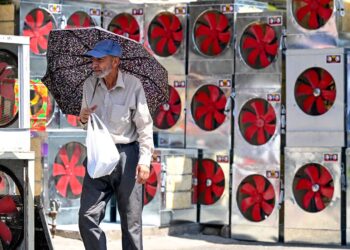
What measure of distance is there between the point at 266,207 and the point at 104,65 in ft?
14.7

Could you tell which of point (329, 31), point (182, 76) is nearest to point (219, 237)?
point (182, 76)

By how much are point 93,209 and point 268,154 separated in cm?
439

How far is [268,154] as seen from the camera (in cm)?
1045

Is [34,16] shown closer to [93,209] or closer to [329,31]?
[329,31]

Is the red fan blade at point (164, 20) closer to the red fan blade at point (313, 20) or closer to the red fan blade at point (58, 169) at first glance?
the red fan blade at point (313, 20)

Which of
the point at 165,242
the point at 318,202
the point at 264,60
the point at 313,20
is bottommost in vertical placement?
the point at 165,242

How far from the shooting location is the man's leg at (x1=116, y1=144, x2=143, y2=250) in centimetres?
643

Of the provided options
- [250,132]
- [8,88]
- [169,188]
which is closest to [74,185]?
[169,188]

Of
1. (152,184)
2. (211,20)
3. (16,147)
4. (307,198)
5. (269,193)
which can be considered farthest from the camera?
(211,20)

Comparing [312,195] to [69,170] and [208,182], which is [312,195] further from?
[69,170]

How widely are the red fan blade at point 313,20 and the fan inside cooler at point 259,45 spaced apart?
1.35 feet

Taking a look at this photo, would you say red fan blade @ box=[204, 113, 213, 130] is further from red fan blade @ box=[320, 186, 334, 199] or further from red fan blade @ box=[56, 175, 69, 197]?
red fan blade @ box=[56, 175, 69, 197]

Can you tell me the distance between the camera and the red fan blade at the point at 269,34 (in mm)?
10469

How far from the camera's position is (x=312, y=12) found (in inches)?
406
